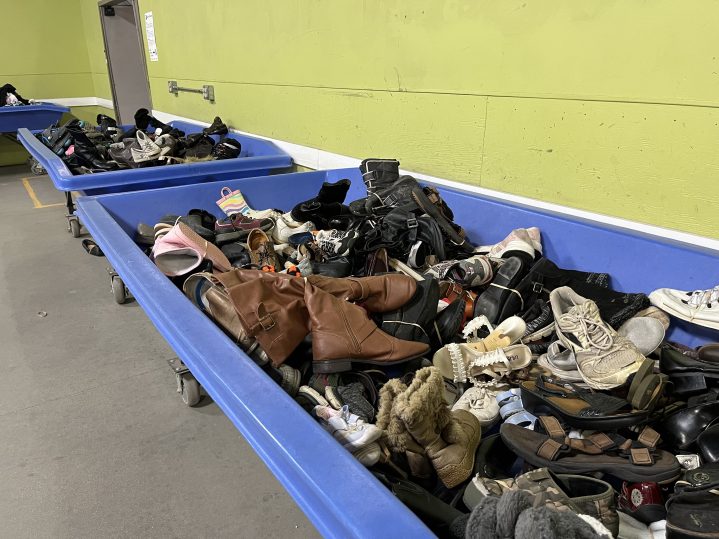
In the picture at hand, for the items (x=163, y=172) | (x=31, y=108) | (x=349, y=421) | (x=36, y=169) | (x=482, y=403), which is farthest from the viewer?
(x=36, y=169)

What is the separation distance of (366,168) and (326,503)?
4.60 feet

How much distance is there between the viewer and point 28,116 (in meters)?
4.78

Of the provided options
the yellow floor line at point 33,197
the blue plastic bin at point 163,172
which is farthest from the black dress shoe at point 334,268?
the yellow floor line at point 33,197

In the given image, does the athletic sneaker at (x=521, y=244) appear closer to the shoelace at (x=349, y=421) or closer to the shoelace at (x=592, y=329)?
the shoelace at (x=592, y=329)

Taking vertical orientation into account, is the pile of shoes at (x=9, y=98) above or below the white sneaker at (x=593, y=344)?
above

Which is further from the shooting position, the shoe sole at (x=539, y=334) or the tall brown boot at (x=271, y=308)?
the shoe sole at (x=539, y=334)

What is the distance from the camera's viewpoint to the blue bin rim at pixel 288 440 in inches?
22.4

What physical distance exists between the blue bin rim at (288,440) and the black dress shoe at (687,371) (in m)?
0.69

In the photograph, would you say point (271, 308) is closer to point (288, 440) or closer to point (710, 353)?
point (288, 440)

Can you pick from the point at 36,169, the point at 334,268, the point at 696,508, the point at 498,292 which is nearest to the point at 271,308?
the point at 334,268

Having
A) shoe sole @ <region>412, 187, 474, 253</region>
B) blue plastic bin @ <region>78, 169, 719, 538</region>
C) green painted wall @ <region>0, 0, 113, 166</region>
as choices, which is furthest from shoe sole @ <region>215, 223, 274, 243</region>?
green painted wall @ <region>0, 0, 113, 166</region>

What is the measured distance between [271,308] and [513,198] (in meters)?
0.94

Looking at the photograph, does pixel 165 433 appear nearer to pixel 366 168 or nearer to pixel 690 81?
pixel 366 168

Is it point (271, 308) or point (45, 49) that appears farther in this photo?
point (45, 49)
